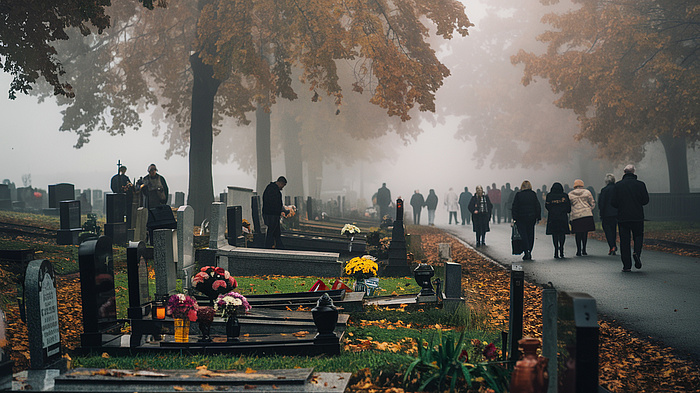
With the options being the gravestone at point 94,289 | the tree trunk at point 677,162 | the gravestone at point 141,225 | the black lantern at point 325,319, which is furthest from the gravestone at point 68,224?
the tree trunk at point 677,162

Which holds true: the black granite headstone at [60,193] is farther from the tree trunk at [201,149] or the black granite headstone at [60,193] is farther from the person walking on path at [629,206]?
the person walking on path at [629,206]

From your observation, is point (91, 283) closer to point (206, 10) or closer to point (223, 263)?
point (223, 263)

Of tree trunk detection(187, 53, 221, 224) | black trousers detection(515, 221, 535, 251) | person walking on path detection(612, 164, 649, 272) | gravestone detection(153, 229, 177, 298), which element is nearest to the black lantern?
gravestone detection(153, 229, 177, 298)

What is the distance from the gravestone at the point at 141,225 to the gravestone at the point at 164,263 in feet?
27.8

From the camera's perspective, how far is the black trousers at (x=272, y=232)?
17.2 meters

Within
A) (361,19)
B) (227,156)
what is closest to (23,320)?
(361,19)

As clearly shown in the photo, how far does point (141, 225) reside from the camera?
18234 millimetres

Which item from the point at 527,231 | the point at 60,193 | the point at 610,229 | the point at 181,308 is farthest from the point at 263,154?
the point at 181,308

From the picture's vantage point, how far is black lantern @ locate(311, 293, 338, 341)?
24.2 feet

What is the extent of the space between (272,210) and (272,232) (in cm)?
63

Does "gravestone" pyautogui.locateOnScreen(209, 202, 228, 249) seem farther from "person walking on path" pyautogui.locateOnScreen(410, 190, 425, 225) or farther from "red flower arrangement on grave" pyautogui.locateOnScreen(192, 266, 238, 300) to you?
"person walking on path" pyautogui.locateOnScreen(410, 190, 425, 225)

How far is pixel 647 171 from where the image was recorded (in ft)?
225

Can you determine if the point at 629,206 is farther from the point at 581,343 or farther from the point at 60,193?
the point at 60,193

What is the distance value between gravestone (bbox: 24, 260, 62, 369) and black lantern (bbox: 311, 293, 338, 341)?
2678 mm
